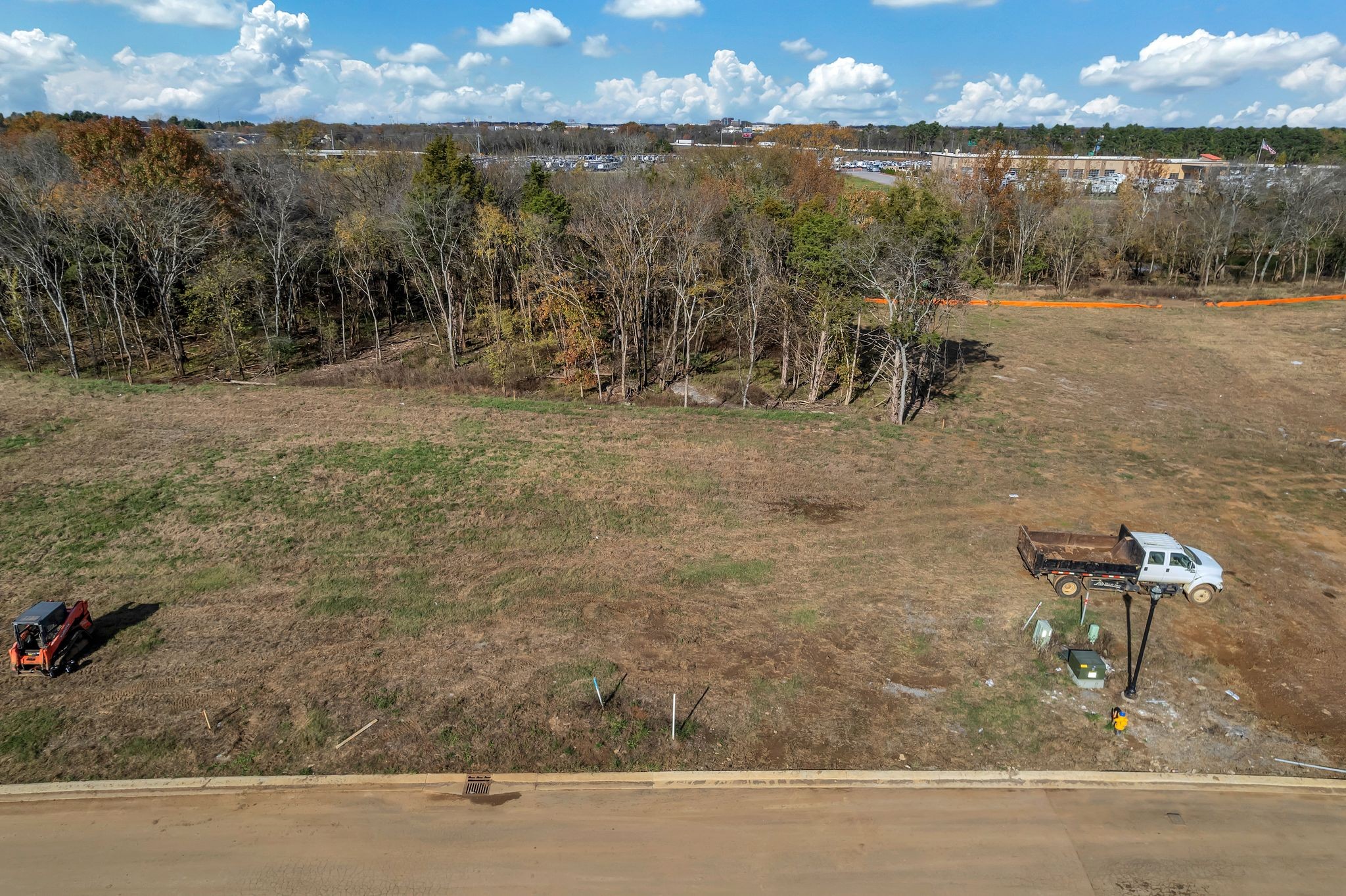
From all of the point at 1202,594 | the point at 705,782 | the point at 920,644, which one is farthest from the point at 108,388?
the point at 1202,594

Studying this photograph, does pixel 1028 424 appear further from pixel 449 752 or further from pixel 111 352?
pixel 111 352

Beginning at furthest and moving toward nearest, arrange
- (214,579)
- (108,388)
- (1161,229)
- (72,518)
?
1. (1161,229)
2. (108,388)
3. (72,518)
4. (214,579)

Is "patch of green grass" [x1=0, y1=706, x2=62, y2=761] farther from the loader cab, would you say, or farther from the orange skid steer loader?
the loader cab

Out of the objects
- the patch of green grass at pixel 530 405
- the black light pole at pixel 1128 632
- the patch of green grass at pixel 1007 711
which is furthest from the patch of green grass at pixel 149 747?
the patch of green grass at pixel 530 405

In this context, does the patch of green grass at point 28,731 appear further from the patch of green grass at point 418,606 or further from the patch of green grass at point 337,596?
the patch of green grass at point 418,606

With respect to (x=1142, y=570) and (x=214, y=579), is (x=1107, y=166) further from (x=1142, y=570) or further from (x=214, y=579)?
(x=214, y=579)

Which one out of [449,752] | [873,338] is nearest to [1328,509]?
[873,338]

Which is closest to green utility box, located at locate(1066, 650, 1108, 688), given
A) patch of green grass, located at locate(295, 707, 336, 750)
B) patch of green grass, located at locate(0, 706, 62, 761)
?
patch of green grass, located at locate(295, 707, 336, 750)
